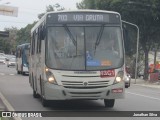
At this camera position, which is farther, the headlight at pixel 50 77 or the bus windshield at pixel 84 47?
the bus windshield at pixel 84 47

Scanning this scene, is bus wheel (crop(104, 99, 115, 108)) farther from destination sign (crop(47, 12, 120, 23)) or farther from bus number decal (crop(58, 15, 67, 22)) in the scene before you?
bus number decal (crop(58, 15, 67, 22))

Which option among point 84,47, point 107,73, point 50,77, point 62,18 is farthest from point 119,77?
point 62,18

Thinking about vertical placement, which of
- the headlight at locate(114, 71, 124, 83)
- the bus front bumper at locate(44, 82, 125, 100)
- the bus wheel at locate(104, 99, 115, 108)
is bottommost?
the bus wheel at locate(104, 99, 115, 108)

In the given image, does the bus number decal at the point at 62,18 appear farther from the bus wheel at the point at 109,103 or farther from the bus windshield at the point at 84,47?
the bus wheel at the point at 109,103

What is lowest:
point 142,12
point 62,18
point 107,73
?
point 107,73

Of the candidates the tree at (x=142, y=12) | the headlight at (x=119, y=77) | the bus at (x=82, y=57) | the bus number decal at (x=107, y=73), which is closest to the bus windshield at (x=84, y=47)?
the bus at (x=82, y=57)

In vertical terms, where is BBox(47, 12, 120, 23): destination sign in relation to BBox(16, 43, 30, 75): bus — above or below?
above

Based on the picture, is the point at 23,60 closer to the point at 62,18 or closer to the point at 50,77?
the point at 62,18

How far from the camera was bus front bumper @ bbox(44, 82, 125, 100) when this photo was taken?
642 inches

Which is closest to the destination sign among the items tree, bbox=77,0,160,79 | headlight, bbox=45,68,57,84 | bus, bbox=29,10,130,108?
bus, bbox=29,10,130,108

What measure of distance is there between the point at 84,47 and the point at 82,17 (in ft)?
3.41

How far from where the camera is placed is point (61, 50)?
16.8m

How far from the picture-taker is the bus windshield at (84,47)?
16.6 m

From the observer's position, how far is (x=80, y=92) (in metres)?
16.3
